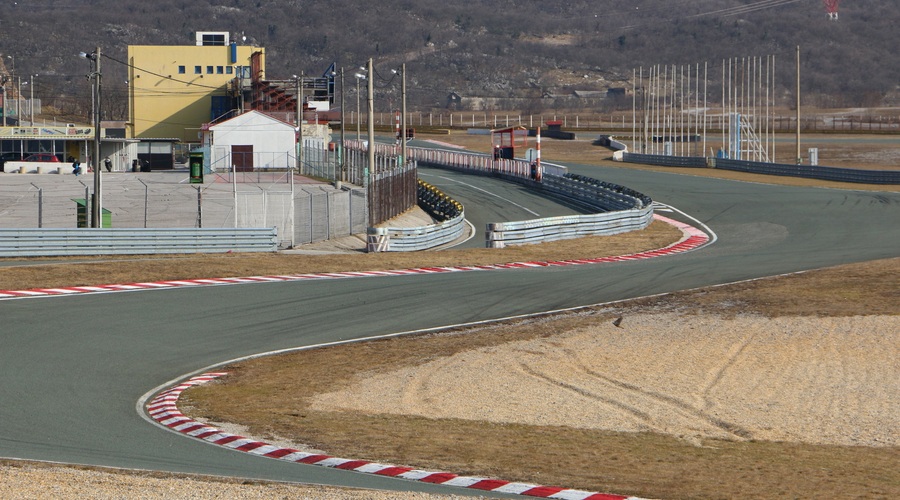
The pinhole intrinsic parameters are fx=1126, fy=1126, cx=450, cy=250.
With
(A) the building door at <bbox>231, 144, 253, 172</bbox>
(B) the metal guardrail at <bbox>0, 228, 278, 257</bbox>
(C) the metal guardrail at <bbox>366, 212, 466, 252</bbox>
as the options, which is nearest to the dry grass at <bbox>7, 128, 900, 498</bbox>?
(B) the metal guardrail at <bbox>0, 228, 278, 257</bbox>

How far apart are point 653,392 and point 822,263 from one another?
19360mm

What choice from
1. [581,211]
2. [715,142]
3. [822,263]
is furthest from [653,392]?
[715,142]

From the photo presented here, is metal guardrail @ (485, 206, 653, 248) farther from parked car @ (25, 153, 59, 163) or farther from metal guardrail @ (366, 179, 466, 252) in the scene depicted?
parked car @ (25, 153, 59, 163)

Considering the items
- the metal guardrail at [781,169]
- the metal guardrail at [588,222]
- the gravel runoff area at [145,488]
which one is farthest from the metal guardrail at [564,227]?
the gravel runoff area at [145,488]

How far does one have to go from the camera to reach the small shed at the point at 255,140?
7275 cm

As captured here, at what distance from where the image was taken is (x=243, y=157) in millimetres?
70500

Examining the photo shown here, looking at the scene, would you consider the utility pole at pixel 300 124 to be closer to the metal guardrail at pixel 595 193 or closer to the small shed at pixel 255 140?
the small shed at pixel 255 140

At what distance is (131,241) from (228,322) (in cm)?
1234

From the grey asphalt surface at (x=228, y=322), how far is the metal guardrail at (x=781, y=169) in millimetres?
17431

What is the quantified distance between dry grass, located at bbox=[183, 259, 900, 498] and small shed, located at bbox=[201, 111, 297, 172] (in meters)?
51.9

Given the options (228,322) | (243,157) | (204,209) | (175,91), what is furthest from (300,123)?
(175,91)

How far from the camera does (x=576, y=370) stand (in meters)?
20.1

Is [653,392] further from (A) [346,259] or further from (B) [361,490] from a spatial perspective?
(A) [346,259]

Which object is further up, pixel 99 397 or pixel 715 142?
pixel 715 142
